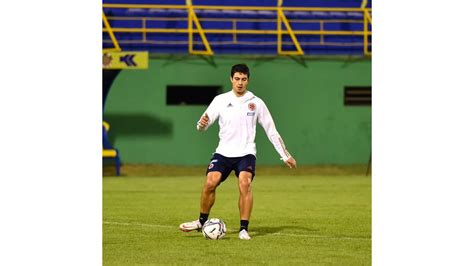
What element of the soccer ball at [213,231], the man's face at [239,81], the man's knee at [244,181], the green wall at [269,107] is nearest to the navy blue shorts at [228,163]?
the man's knee at [244,181]

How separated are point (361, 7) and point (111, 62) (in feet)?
28.6

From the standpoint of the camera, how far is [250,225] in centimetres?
1619

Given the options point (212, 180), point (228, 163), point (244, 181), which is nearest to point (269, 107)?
point (228, 163)

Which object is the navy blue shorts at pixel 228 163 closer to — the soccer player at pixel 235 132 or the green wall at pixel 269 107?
the soccer player at pixel 235 132

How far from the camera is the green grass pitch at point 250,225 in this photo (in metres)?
12.3

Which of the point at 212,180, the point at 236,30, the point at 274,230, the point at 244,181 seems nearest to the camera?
the point at 244,181

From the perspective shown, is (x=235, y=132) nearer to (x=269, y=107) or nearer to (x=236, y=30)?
(x=269, y=107)

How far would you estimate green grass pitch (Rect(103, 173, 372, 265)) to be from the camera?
1234cm

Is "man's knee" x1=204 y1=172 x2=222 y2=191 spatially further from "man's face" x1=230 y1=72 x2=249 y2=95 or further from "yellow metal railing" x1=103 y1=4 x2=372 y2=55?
"yellow metal railing" x1=103 y1=4 x2=372 y2=55

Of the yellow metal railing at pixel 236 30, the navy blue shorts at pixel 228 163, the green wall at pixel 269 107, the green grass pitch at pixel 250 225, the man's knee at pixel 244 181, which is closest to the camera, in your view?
the green grass pitch at pixel 250 225

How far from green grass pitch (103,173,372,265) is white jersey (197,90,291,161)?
3.31ft

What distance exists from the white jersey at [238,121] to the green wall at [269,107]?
1889 centimetres

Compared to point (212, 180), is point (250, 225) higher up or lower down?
lower down

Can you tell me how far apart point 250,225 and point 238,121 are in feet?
7.48
